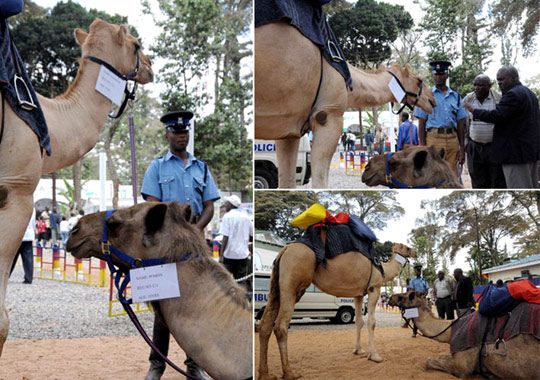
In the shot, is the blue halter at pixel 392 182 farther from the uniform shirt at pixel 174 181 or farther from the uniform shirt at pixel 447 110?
the uniform shirt at pixel 174 181

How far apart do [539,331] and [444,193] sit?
0.89 m

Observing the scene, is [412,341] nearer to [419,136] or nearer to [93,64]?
[419,136]

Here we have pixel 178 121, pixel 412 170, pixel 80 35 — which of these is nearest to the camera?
pixel 412 170

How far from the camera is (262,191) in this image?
152 inches

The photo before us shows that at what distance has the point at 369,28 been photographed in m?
3.97

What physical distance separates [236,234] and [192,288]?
469 cm

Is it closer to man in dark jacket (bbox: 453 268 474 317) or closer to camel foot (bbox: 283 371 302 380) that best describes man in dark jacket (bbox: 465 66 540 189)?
man in dark jacket (bbox: 453 268 474 317)

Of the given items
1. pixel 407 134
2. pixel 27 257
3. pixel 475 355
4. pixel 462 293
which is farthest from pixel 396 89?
pixel 27 257

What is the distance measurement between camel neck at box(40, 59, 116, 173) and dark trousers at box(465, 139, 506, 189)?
244cm

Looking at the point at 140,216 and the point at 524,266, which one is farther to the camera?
the point at 524,266

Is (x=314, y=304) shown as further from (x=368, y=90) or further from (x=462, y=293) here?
(x=368, y=90)

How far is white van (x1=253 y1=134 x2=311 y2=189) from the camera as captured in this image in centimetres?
383

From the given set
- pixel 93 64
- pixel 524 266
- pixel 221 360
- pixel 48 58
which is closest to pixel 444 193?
pixel 524 266

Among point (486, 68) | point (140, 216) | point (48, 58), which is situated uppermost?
point (48, 58)
